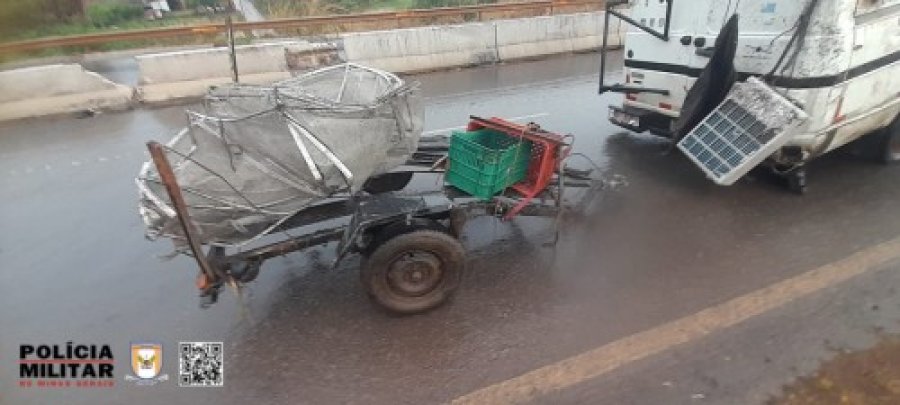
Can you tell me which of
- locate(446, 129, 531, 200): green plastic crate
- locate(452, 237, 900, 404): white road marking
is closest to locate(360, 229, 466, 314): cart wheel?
locate(446, 129, 531, 200): green plastic crate

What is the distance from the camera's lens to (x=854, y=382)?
3301mm

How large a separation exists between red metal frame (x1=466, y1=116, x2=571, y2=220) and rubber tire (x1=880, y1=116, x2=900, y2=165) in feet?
13.6

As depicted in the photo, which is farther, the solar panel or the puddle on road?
the solar panel

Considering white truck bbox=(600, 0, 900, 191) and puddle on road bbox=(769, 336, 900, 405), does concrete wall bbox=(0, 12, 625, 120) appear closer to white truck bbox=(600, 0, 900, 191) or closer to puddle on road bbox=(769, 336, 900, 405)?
white truck bbox=(600, 0, 900, 191)

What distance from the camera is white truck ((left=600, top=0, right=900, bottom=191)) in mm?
4871

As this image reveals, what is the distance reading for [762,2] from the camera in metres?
5.25

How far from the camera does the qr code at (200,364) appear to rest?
11.7 feet

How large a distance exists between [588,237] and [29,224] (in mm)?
5644

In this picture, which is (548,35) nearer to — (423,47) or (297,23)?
(423,47)

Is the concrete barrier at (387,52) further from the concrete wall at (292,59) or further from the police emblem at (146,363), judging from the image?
the police emblem at (146,363)

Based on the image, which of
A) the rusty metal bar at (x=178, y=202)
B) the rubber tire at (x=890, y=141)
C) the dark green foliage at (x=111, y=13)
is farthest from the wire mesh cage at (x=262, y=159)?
the dark green foliage at (x=111, y=13)

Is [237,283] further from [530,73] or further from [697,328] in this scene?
[530,73]

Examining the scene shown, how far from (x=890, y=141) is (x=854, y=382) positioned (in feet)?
13.9

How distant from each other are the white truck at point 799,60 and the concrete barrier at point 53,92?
338 inches
